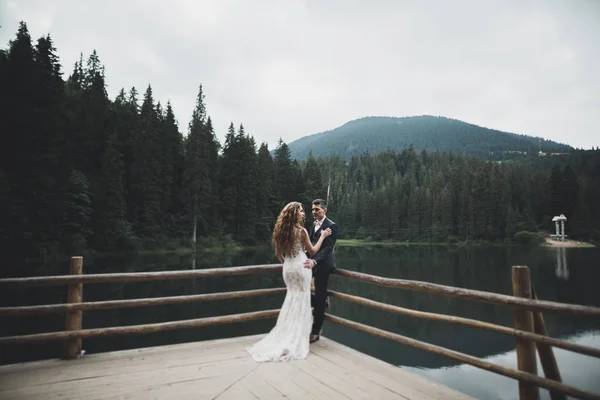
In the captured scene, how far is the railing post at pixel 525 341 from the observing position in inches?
140

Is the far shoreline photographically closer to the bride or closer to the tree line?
the tree line

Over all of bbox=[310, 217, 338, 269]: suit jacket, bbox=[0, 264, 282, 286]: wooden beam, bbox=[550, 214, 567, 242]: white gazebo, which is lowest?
bbox=[550, 214, 567, 242]: white gazebo

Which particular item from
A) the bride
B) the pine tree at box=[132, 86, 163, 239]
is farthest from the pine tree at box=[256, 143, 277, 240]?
the bride

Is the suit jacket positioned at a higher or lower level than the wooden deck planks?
higher

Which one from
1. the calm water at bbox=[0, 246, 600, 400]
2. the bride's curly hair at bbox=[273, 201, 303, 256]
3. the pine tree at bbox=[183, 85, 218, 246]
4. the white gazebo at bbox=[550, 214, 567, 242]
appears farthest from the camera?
the white gazebo at bbox=[550, 214, 567, 242]

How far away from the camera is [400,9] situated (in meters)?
22.8

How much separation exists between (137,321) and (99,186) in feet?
90.4

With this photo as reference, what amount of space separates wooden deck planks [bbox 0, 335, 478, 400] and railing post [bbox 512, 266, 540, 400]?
0.63 meters

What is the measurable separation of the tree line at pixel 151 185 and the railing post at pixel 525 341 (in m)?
26.5

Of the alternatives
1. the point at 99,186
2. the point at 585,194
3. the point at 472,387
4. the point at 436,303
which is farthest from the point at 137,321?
the point at 585,194

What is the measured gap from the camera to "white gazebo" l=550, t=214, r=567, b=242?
74938mm

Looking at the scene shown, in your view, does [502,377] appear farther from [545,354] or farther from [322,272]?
[322,272]

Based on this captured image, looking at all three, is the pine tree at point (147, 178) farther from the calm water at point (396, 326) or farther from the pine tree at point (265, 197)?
the calm water at point (396, 326)

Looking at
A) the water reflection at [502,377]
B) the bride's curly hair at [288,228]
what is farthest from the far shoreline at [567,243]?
the bride's curly hair at [288,228]
